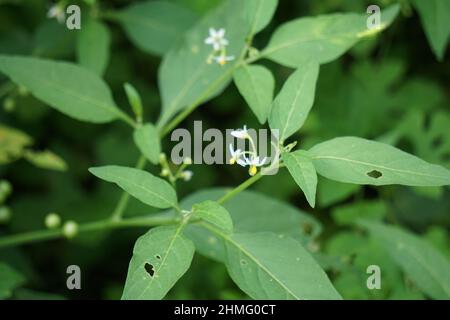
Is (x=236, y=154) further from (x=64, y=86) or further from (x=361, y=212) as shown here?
(x=361, y=212)

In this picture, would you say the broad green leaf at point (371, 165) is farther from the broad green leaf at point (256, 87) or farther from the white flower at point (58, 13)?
the white flower at point (58, 13)

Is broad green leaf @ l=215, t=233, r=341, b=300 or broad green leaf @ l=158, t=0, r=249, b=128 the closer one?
broad green leaf @ l=215, t=233, r=341, b=300

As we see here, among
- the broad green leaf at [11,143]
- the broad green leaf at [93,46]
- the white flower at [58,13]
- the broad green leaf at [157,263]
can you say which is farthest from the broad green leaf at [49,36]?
the broad green leaf at [157,263]

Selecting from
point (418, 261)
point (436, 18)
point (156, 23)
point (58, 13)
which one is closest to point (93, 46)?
point (58, 13)

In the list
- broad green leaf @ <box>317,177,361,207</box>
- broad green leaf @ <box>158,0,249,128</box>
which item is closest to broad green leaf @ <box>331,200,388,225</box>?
broad green leaf @ <box>317,177,361,207</box>

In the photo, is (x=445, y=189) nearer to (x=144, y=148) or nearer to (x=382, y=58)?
(x=382, y=58)

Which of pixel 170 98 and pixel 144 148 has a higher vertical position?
pixel 170 98

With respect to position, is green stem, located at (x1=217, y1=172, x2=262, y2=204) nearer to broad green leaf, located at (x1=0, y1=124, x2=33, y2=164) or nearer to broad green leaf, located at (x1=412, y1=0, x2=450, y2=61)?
broad green leaf, located at (x1=412, y1=0, x2=450, y2=61)
